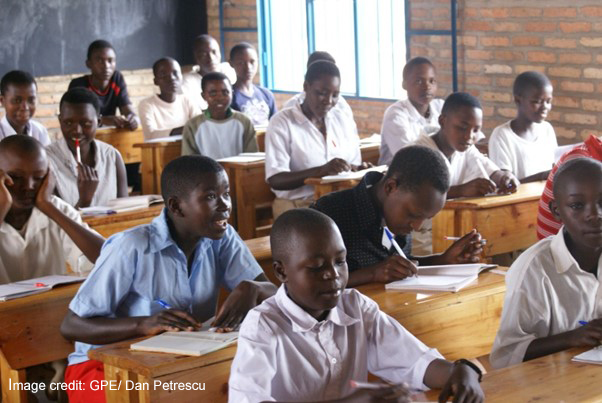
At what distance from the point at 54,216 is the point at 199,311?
2.86 feet

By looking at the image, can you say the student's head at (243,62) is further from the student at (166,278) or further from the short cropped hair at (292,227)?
the short cropped hair at (292,227)

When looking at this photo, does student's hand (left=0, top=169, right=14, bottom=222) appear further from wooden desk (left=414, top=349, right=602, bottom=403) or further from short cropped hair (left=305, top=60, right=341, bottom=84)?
short cropped hair (left=305, top=60, right=341, bottom=84)

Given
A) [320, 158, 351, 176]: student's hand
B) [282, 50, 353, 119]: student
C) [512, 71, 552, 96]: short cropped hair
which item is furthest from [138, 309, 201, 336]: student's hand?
[512, 71, 552, 96]: short cropped hair

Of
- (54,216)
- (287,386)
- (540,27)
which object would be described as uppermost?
(540,27)

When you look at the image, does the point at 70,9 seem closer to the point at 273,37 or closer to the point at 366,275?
the point at 273,37

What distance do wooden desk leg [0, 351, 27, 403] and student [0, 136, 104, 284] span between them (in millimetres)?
351

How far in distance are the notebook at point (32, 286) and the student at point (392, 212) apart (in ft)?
2.67

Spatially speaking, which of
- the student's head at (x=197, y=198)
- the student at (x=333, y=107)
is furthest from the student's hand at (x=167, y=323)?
the student at (x=333, y=107)

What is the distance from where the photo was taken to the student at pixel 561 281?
91.2 inches

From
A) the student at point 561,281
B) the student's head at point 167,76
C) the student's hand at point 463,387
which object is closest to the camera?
the student's hand at point 463,387

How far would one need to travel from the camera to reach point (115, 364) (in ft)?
7.29

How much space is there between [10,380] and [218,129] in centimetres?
318

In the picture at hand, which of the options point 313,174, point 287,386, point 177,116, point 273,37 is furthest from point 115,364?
point 273,37

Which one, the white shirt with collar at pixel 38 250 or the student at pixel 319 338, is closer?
the student at pixel 319 338
